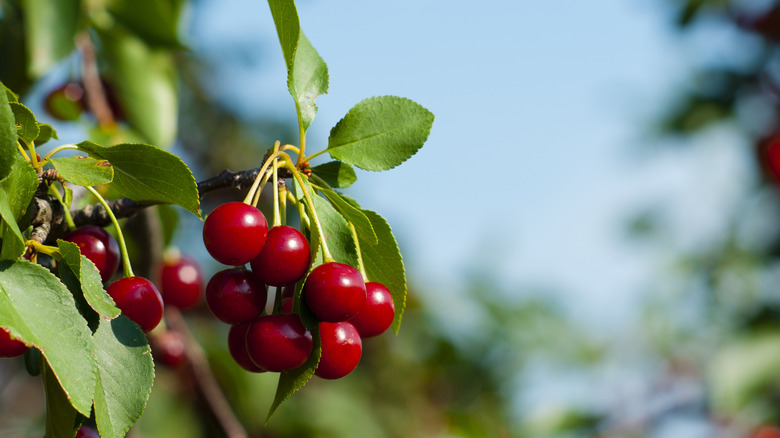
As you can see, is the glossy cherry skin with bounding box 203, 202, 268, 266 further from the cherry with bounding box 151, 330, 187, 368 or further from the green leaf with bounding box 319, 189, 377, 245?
the cherry with bounding box 151, 330, 187, 368

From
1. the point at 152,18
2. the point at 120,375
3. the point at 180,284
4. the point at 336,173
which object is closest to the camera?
the point at 120,375

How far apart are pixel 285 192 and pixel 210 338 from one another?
230 cm

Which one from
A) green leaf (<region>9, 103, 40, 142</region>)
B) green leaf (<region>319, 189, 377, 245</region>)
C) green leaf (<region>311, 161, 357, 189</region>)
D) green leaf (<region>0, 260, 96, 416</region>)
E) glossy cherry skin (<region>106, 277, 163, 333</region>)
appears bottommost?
green leaf (<region>0, 260, 96, 416</region>)

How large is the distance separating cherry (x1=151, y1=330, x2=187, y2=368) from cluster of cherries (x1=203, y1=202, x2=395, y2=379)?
3.55 ft

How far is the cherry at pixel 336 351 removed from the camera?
936mm

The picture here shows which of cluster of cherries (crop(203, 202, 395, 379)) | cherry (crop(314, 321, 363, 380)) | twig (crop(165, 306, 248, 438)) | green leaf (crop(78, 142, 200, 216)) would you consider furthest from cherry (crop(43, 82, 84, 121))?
cherry (crop(314, 321, 363, 380))

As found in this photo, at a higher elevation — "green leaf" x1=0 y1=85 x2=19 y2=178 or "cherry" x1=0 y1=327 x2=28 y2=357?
"green leaf" x1=0 y1=85 x2=19 y2=178

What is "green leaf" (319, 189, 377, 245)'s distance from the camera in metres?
0.95

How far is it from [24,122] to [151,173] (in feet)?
0.52

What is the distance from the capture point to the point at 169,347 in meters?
1.97

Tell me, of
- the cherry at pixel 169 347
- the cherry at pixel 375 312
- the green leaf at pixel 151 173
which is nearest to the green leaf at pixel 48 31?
the cherry at pixel 169 347

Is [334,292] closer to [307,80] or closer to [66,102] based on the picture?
[307,80]

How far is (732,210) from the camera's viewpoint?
13.7 feet

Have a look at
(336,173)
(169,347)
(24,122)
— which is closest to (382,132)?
(336,173)
